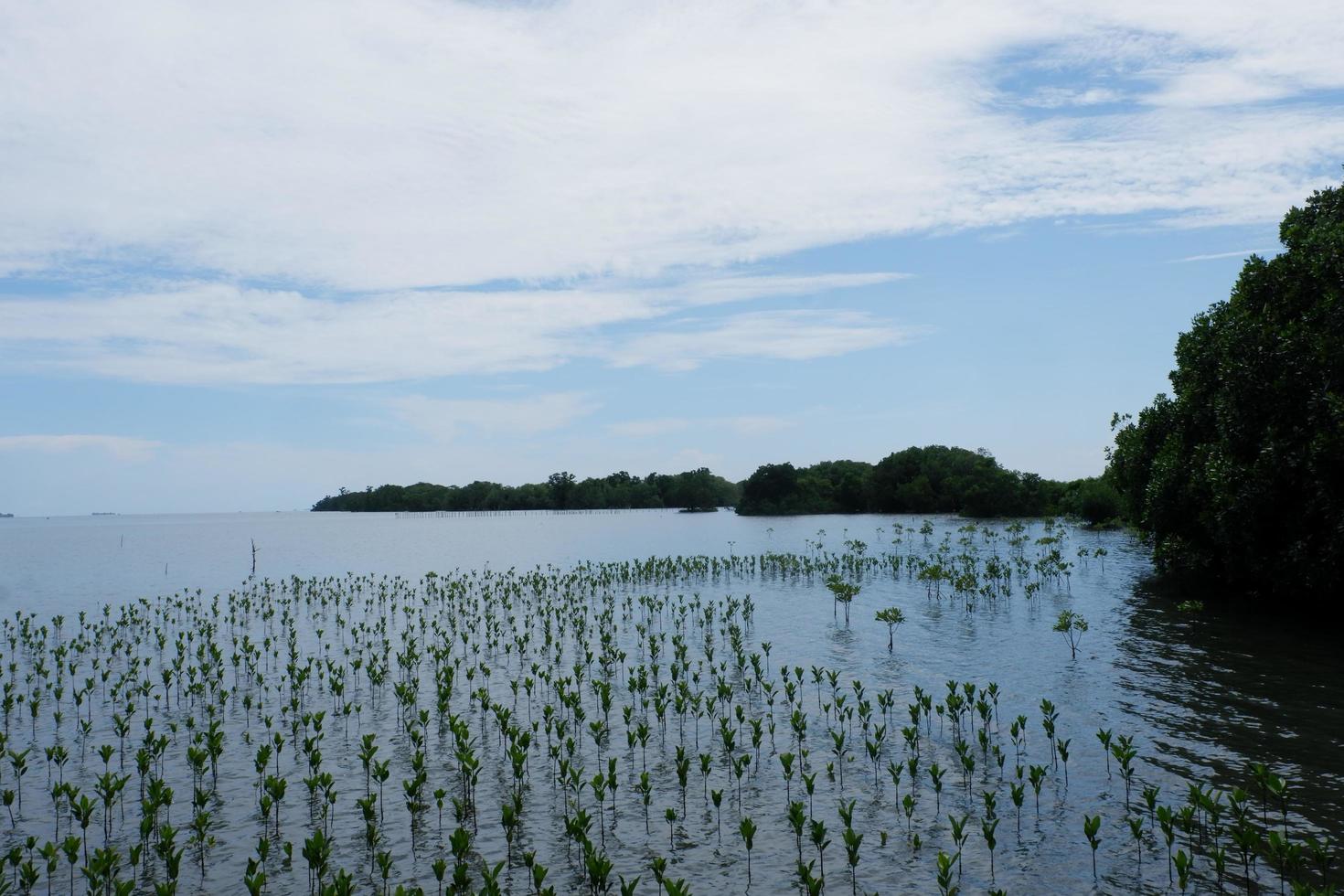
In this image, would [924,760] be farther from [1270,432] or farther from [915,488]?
[915,488]

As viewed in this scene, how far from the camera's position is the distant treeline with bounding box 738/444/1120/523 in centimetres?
10888

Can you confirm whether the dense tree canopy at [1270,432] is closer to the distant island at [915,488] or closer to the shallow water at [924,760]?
the shallow water at [924,760]

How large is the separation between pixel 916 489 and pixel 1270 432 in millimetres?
100336

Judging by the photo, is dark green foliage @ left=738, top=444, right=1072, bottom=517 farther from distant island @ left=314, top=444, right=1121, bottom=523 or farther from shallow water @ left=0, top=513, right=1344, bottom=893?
shallow water @ left=0, top=513, right=1344, bottom=893

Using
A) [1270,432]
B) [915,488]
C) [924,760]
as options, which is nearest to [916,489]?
[915,488]

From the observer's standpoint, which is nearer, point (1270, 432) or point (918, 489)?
point (1270, 432)

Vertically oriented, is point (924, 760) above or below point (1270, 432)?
below

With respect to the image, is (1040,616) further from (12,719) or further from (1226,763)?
(12,719)

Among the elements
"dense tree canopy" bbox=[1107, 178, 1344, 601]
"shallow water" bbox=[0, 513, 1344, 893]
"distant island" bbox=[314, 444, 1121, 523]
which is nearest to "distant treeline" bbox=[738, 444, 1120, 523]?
"distant island" bbox=[314, 444, 1121, 523]

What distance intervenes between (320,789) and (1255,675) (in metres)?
20.6

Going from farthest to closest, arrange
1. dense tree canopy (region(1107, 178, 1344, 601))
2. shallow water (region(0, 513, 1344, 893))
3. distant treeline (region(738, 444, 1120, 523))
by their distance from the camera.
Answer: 1. distant treeline (region(738, 444, 1120, 523))
2. dense tree canopy (region(1107, 178, 1344, 601))
3. shallow water (region(0, 513, 1344, 893))

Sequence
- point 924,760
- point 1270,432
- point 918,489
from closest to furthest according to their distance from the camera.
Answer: point 924,760 < point 1270,432 < point 918,489

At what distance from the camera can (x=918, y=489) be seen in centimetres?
12319

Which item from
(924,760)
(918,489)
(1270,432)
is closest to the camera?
(924,760)
